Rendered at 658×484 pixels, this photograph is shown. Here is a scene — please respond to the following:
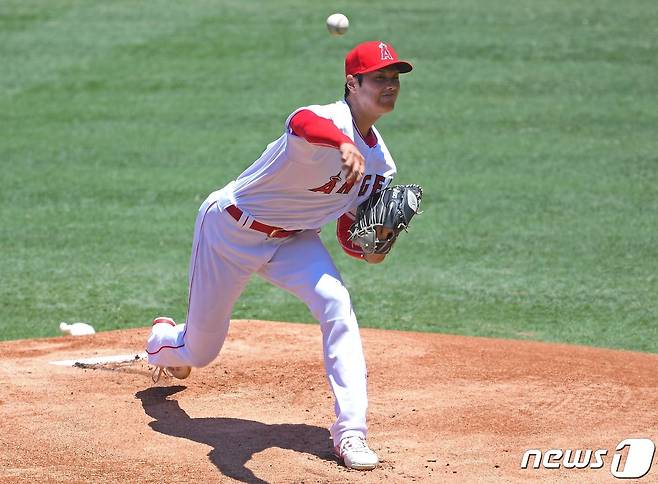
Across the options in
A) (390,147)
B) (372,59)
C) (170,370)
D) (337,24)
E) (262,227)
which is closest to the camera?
(372,59)

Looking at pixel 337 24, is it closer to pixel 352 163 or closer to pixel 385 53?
pixel 385 53

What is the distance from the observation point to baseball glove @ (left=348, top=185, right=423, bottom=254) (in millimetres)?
4660

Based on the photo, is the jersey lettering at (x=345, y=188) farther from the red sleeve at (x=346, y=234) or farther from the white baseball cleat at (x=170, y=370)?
the white baseball cleat at (x=170, y=370)

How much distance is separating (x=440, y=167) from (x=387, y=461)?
621 centimetres

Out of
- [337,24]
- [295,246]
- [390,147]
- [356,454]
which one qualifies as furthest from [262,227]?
[390,147]

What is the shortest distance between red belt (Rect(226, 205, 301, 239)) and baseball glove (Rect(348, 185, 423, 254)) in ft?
1.00

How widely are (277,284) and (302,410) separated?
2.39 ft

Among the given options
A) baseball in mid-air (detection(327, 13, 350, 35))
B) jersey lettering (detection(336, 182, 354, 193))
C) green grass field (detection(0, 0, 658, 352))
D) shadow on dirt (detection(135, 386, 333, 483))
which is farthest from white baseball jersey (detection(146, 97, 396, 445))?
green grass field (detection(0, 0, 658, 352))

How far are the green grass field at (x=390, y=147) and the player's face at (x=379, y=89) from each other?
2905 mm

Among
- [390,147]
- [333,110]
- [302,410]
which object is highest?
[333,110]

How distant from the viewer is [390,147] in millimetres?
10914

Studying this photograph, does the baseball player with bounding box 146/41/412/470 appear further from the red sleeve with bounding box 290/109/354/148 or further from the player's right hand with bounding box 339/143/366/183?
the player's right hand with bounding box 339/143/366/183

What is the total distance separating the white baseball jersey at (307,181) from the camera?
14.9 feet

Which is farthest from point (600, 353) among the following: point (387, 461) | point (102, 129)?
point (102, 129)
